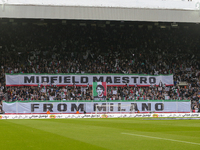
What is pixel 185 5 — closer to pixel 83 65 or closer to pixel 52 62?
pixel 83 65

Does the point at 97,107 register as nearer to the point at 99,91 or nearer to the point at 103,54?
the point at 99,91

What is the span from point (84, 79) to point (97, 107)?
705 centimetres

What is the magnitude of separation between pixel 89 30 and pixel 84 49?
344cm

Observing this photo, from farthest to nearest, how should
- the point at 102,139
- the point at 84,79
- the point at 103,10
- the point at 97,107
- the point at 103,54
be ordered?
the point at 103,54 < the point at 84,79 < the point at 103,10 < the point at 97,107 < the point at 102,139

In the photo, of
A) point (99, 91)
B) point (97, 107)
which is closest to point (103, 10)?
point (99, 91)

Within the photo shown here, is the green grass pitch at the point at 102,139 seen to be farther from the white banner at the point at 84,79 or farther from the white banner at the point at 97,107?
the white banner at the point at 84,79

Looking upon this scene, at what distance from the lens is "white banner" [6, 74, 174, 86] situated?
144 ft

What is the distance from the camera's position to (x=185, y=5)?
1767 inches

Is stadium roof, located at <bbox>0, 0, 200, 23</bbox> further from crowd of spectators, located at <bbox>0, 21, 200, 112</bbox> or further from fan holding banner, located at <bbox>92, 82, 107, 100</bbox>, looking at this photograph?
fan holding banner, located at <bbox>92, 82, 107, 100</bbox>

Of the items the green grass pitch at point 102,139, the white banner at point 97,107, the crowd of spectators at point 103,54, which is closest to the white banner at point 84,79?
the crowd of spectators at point 103,54

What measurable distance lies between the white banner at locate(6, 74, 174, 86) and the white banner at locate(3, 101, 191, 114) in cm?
543

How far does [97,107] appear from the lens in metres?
39.5

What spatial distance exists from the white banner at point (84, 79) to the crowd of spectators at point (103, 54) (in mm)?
702

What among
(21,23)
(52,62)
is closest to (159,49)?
(52,62)
